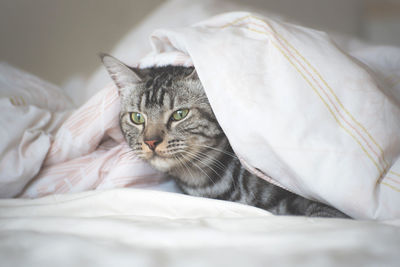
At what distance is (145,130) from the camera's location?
90 cm

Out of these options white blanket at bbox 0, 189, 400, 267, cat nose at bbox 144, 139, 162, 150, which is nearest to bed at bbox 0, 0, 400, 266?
white blanket at bbox 0, 189, 400, 267

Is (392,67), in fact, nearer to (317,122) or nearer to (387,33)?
(317,122)

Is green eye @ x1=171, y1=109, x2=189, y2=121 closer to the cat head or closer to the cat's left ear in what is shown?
the cat head

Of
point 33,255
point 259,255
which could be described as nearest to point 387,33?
point 259,255

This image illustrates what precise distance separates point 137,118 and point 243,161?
407 millimetres

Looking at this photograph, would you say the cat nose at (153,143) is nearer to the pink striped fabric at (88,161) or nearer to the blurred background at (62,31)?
the pink striped fabric at (88,161)

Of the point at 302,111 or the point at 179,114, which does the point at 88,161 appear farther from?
the point at 302,111

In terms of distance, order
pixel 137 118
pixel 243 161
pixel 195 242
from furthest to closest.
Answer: pixel 137 118 < pixel 243 161 < pixel 195 242

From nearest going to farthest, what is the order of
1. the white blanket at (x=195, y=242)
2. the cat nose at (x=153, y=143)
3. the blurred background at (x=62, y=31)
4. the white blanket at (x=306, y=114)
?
the white blanket at (x=195, y=242), the white blanket at (x=306, y=114), the cat nose at (x=153, y=143), the blurred background at (x=62, y=31)

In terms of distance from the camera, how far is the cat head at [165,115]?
85 centimetres

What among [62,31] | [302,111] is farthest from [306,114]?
[62,31]

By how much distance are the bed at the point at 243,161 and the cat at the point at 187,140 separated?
0.07m

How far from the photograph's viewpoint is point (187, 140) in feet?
2.77

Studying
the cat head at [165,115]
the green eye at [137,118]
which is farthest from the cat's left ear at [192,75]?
the green eye at [137,118]
